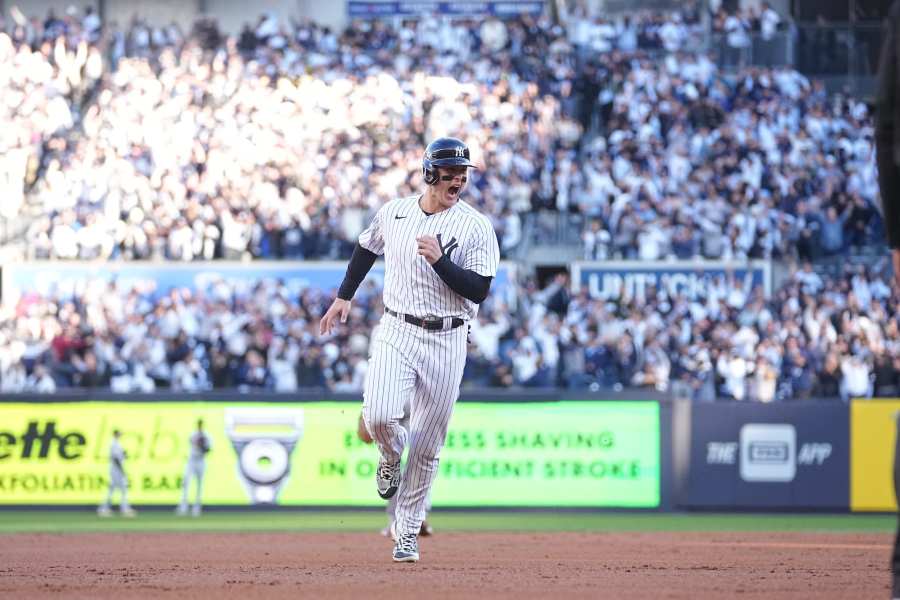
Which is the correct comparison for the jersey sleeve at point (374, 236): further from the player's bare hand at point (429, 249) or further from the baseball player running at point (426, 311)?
the player's bare hand at point (429, 249)

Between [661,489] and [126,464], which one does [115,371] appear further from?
[661,489]

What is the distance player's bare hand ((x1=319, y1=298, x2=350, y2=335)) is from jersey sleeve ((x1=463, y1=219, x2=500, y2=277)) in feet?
2.83

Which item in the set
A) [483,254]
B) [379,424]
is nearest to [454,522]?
[379,424]

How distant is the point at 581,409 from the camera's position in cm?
2102

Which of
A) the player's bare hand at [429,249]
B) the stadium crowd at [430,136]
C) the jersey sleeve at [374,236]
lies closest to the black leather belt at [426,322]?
the player's bare hand at [429,249]

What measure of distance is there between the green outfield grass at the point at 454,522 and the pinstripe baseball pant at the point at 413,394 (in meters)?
7.35

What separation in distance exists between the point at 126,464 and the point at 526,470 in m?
5.34

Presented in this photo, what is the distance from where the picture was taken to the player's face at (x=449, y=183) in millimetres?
9234

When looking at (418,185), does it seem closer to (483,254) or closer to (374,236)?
(374,236)

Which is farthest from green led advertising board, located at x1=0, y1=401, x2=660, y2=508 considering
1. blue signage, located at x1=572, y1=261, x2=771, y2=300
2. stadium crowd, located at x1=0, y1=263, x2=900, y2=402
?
blue signage, located at x1=572, y1=261, x2=771, y2=300

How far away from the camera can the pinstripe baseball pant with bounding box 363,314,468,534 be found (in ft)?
30.0

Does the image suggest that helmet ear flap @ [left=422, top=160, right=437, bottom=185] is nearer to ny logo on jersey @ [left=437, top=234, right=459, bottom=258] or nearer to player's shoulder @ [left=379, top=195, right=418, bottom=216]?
player's shoulder @ [left=379, top=195, right=418, bottom=216]

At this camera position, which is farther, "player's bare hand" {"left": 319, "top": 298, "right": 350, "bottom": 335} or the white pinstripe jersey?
"player's bare hand" {"left": 319, "top": 298, "right": 350, "bottom": 335}

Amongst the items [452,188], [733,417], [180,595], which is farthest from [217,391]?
[180,595]
